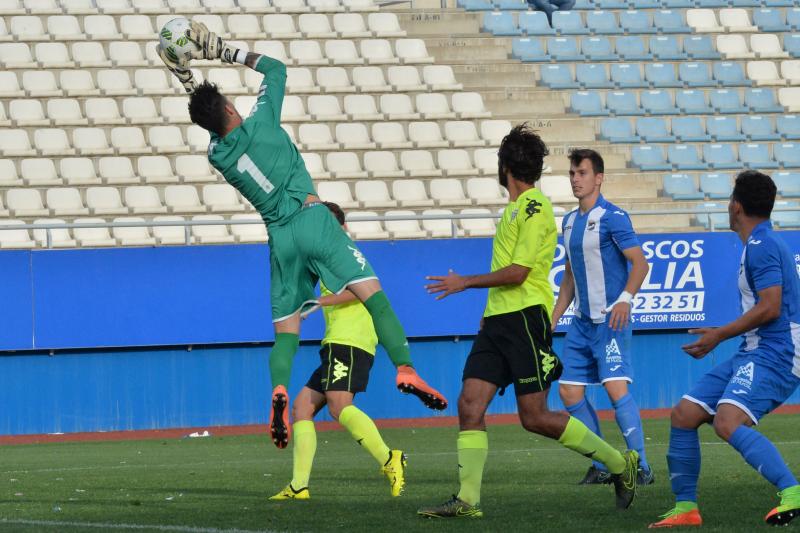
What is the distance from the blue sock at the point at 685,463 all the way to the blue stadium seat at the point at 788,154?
1872 cm

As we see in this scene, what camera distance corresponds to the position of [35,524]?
7211 millimetres

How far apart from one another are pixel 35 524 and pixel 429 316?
11127 millimetres

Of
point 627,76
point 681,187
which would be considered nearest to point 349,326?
point 681,187

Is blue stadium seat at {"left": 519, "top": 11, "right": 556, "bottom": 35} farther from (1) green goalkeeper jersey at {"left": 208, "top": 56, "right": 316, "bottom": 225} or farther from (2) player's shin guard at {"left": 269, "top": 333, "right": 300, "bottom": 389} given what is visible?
(2) player's shin guard at {"left": 269, "top": 333, "right": 300, "bottom": 389}

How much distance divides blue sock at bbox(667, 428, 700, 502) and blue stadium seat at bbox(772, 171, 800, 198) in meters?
17.6

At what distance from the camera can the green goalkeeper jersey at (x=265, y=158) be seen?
776 cm

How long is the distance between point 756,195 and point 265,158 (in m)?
2.77

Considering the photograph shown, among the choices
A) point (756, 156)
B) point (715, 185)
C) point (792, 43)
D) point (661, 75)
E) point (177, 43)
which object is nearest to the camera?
point (177, 43)

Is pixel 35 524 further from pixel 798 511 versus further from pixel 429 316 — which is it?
pixel 429 316

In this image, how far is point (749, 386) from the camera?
659cm

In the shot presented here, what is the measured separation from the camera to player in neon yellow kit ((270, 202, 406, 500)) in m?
8.81

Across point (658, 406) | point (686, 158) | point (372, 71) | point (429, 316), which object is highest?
point (372, 71)

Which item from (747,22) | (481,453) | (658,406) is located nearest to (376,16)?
(747,22)

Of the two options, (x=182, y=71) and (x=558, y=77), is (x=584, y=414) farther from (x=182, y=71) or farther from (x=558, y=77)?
(x=558, y=77)
